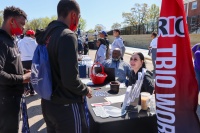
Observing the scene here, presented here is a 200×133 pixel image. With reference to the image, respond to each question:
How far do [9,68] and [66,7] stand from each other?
0.84 meters

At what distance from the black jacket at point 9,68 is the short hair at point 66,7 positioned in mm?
636

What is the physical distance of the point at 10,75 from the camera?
5.95 feet

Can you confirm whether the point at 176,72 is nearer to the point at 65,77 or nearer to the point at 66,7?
the point at 65,77

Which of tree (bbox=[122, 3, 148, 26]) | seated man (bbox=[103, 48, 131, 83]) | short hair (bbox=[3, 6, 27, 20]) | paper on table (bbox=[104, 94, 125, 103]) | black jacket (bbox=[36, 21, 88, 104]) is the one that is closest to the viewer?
black jacket (bbox=[36, 21, 88, 104])

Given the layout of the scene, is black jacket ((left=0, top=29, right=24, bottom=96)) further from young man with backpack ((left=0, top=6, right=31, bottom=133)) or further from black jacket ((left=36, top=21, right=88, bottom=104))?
black jacket ((left=36, top=21, right=88, bottom=104))

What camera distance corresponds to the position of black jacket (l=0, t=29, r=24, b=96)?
5.83 feet

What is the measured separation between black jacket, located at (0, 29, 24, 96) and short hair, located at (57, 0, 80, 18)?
0.64m

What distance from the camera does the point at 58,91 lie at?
64.2 inches

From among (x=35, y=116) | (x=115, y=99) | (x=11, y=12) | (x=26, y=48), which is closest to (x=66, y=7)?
(x=11, y=12)

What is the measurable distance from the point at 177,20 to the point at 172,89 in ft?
1.35

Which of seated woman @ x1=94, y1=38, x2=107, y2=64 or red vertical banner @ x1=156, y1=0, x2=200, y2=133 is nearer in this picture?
red vertical banner @ x1=156, y1=0, x2=200, y2=133

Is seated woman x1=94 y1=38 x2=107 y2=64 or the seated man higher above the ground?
seated woman x1=94 y1=38 x2=107 y2=64

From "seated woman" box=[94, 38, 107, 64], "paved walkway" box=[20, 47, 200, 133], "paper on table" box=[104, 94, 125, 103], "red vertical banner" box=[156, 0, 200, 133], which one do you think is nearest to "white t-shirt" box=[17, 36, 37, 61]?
"paved walkway" box=[20, 47, 200, 133]

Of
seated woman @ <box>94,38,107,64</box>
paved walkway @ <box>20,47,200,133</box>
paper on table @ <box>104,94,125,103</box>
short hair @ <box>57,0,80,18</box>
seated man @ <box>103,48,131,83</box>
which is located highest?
short hair @ <box>57,0,80,18</box>
